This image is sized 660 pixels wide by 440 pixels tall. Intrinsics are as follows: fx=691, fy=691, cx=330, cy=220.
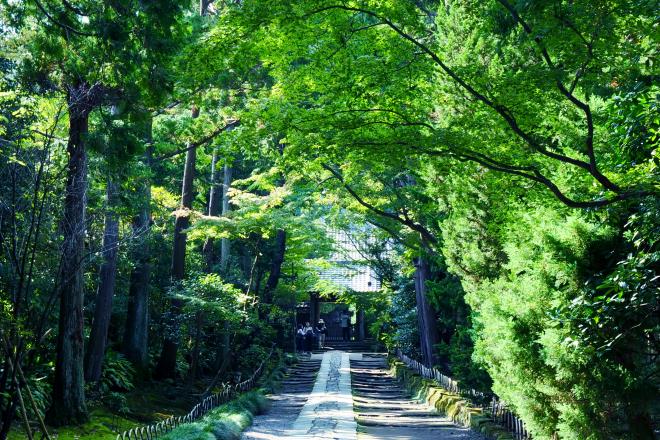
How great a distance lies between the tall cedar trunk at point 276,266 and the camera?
83.4 ft

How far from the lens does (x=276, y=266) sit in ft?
86.2

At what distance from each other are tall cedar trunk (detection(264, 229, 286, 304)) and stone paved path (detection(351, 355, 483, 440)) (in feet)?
14.0

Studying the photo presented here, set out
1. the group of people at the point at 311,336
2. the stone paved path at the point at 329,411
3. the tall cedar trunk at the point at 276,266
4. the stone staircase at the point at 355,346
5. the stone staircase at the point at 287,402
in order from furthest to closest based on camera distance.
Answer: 1. the stone staircase at the point at 355,346
2. the group of people at the point at 311,336
3. the tall cedar trunk at the point at 276,266
4. the stone staircase at the point at 287,402
5. the stone paved path at the point at 329,411

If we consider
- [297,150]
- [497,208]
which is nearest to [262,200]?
[497,208]

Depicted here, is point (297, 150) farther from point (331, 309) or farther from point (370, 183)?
point (331, 309)

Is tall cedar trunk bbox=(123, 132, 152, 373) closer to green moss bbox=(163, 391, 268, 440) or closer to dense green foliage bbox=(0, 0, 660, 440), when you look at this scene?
green moss bbox=(163, 391, 268, 440)

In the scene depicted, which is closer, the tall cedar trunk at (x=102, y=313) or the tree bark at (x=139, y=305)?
the tall cedar trunk at (x=102, y=313)

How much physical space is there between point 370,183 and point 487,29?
939cm

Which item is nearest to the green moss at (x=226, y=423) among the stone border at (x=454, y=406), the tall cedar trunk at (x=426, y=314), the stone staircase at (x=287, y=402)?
the stone staircase at (x=287, y=402)

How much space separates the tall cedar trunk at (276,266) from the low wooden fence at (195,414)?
7.71 ft

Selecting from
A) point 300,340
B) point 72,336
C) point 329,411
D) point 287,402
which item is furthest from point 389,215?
point 300,340

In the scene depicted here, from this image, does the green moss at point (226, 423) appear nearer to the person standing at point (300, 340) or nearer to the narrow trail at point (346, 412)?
the narrow trail at point (346, 412)

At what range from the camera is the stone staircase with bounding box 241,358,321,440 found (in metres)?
12.5

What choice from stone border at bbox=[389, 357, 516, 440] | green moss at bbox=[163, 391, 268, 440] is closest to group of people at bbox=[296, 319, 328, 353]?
stone border at bbox=[389, 357, 516, 440]
